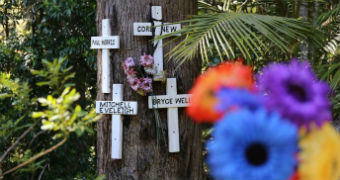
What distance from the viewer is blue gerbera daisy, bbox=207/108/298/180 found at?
93cm

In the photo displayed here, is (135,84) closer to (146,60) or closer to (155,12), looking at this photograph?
(146,60)

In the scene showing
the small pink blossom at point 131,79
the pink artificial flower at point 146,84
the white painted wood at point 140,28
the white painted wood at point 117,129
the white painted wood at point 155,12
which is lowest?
the white painted wood at point 117,129

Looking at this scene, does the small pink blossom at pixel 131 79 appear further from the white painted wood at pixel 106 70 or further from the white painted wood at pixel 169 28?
the white painted wood at pixel 169 28


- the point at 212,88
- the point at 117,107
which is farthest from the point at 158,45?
the point at 212,88

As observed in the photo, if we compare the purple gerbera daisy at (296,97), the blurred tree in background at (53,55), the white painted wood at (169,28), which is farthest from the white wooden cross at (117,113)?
the purple gerbera daisy at (296,97)

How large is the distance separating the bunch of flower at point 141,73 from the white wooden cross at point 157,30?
0.19 ft

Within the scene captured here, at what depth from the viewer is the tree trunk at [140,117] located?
7.93 ft

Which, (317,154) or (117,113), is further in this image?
(117,113)

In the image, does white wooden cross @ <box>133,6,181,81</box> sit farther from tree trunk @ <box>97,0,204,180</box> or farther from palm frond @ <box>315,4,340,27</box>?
palm frond @ <box>315,4,340,27</box>

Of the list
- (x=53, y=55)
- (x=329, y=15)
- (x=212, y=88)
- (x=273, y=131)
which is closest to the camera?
(x=273, y=131)

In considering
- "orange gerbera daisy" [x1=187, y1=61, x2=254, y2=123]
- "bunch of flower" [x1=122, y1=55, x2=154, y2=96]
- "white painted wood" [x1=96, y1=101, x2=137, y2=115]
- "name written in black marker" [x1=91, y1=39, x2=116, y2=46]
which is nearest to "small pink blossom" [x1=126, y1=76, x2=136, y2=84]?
"bunch of flower" [x1=122, y1=55, x2=154, y2=96]

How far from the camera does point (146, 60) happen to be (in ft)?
7.73

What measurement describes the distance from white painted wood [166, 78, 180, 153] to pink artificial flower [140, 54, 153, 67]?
0.16 metres

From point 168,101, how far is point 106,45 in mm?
475
